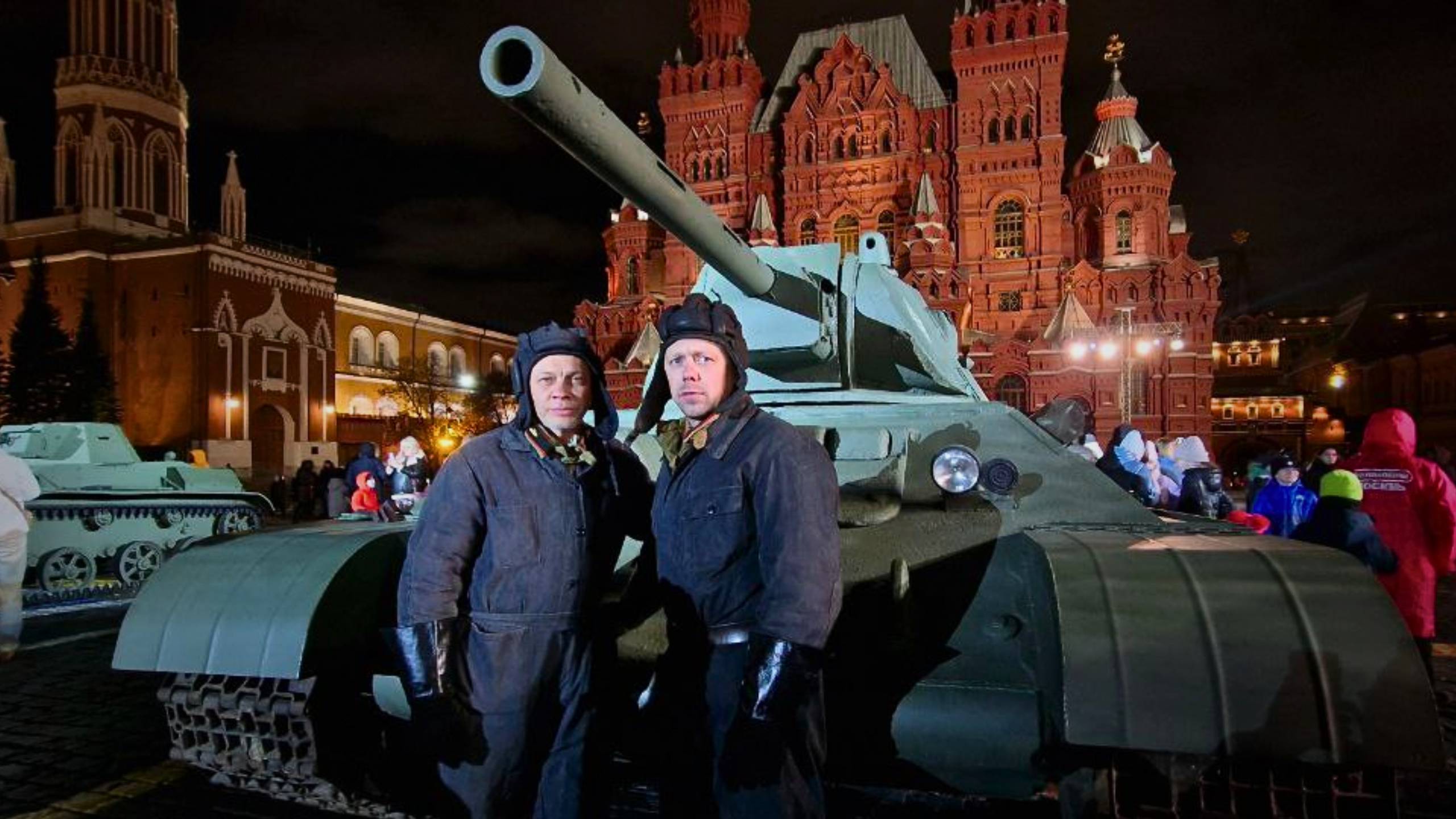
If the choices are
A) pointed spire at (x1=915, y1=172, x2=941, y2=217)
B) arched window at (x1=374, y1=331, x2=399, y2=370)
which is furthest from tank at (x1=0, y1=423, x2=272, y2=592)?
arched window at (x1=374, y1=331, x2=399, y2=370)

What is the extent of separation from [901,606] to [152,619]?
112 inches

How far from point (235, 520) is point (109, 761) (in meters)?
9.29

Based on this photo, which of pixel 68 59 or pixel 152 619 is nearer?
pixel 152 619

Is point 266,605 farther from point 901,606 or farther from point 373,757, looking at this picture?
point 901,606

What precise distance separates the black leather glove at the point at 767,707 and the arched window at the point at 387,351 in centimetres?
5137

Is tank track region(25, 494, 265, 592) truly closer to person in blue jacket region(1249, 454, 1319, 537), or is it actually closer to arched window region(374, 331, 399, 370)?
person in blue jacket region(1249, 454, 1319, 537)

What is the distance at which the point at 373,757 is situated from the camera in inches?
130

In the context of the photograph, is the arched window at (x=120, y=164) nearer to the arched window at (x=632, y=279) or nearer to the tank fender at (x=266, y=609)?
the arched window at (x=632, y=279)

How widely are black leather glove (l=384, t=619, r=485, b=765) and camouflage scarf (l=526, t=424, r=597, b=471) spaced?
1.93 ft

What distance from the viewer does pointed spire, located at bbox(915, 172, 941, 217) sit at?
37.7 m

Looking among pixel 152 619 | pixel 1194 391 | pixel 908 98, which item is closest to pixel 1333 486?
pixel 152 619

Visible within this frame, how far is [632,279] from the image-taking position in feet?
151

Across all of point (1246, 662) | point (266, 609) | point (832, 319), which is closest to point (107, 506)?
point (266, 609)

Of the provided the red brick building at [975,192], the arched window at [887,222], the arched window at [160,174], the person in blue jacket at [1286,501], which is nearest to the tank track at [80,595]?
the person in blue jacket at [1286,501]
